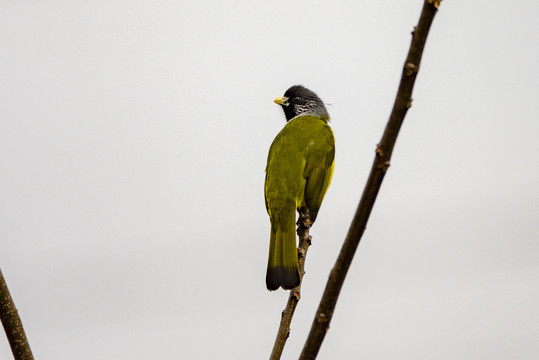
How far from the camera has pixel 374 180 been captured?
184 cm

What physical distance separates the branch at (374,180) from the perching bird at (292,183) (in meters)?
1.27

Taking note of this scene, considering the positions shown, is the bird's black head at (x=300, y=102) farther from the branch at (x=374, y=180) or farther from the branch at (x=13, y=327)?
the branch at (x=13, y=327)

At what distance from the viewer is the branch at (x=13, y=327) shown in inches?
75.8

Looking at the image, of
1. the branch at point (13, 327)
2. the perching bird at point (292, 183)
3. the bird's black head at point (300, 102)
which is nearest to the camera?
the branch at point (13, 327)

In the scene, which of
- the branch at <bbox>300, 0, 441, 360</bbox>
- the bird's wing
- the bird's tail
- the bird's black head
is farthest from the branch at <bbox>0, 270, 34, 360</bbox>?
the bird's black head

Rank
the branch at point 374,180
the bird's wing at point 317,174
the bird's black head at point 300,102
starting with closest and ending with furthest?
the branch at point 374,180 → the bird's wing at point 317,174 → the bird's black head at point 300,102

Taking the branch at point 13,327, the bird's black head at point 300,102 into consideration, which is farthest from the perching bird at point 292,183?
the branch at point 13,327

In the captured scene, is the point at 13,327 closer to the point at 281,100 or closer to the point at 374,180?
the point at 374,180

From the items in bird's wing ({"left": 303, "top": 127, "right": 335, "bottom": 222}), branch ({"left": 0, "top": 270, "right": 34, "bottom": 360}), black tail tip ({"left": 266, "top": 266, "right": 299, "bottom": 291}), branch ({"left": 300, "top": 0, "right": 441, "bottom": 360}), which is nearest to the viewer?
branch ({"left": 300, "top": 0, "right": 441, "bottom": 360})

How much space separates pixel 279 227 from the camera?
3.69 m

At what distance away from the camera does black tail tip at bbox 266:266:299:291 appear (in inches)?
127

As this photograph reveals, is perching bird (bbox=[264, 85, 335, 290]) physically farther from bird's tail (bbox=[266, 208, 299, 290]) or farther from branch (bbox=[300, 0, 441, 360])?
branch (bbox=[300, 0, 441, 360])

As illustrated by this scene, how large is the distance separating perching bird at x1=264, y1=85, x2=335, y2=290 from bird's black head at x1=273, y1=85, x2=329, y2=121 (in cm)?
102

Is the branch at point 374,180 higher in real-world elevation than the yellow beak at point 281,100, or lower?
lower
